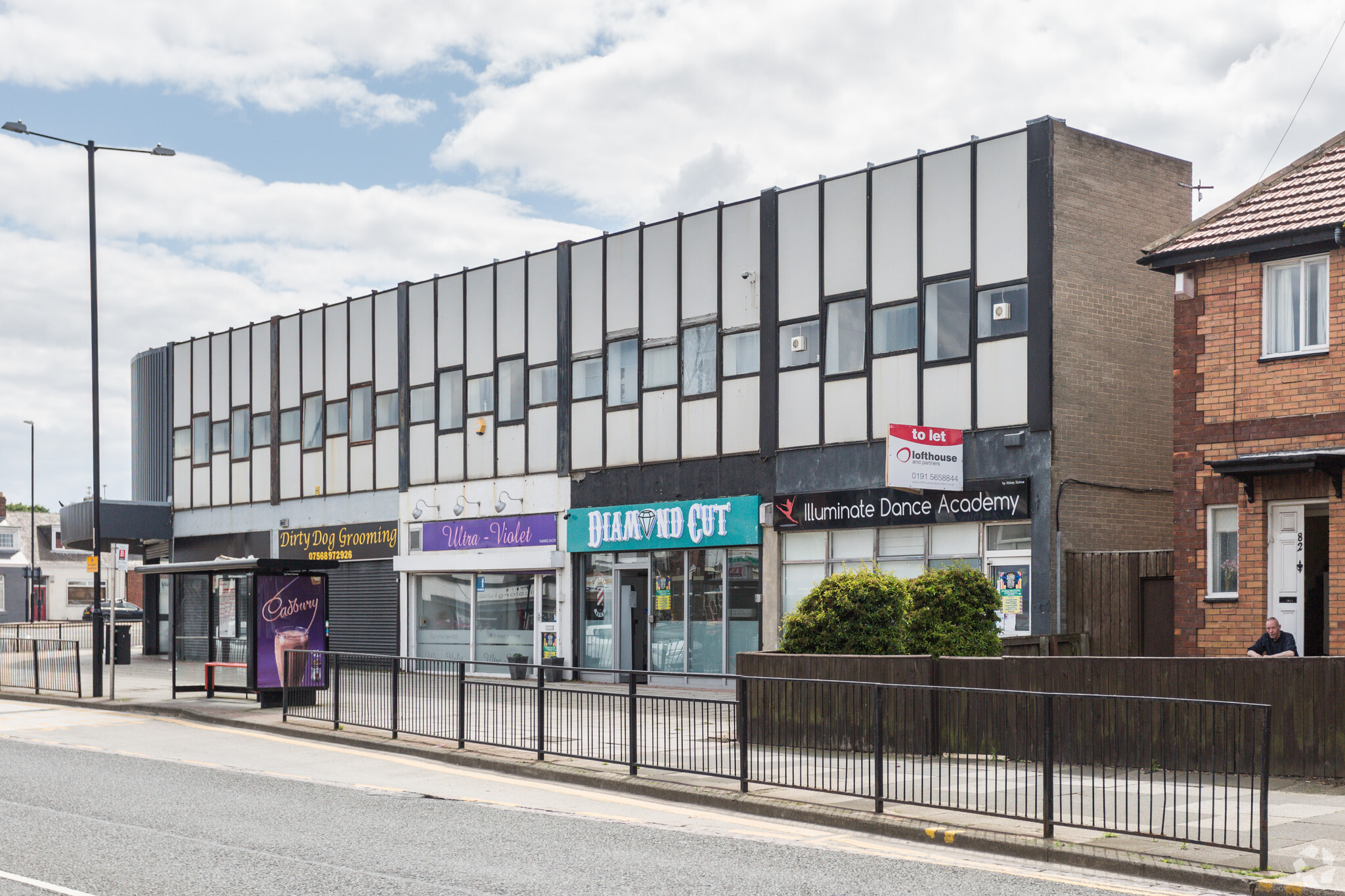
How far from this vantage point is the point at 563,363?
1131 inches

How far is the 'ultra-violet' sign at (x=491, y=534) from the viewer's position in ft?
95.3

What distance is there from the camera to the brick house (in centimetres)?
1706

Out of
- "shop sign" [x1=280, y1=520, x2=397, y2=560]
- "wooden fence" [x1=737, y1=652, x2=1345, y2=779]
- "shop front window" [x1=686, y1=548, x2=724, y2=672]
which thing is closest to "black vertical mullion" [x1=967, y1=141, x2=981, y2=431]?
"shop front window" [x1=686, y1=548, x2=724, y2=672]

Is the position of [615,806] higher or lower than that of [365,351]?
lower

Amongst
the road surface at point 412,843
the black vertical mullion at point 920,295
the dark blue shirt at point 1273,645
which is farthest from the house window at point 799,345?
the road surface at point 412,843

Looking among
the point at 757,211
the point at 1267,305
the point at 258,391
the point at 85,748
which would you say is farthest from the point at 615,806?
the point at 258,391

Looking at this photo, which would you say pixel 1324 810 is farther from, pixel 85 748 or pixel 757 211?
pixel 757 211

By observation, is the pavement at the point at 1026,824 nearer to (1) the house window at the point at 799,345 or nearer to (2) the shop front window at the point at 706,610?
(2) the shop front window at the point at 706,610

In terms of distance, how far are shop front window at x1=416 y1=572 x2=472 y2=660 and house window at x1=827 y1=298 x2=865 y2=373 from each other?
11.5 metres

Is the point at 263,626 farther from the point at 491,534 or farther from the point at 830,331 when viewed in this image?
the point at 830,331

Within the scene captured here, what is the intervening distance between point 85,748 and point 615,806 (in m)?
7.94

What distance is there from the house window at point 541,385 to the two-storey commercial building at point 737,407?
0.07 m

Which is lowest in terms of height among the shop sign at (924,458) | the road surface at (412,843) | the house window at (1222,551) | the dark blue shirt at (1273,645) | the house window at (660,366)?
the road surface at (412,843)

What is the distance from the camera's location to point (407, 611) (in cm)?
3278
